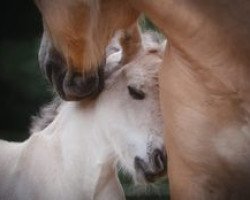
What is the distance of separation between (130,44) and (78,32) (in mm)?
436

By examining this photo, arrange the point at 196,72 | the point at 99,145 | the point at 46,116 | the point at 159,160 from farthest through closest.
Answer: the point at 46,116 → the point at 99,145 → the point at 159,160 → the point at 196,72

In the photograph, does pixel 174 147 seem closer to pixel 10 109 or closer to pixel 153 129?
pixel 153 129

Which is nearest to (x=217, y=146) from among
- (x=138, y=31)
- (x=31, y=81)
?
(x=138, y=31)

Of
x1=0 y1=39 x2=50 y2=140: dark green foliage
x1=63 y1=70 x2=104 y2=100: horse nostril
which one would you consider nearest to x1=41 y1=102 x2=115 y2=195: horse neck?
x1=63 y1=70 x2=104 y2=100: horse nostril

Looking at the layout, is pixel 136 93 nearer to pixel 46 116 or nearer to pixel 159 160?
pixel 159 160

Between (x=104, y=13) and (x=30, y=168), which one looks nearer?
(x=104, y=13)

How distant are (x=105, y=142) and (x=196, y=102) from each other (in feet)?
2.13

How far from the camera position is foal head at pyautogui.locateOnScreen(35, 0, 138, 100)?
1162 mm

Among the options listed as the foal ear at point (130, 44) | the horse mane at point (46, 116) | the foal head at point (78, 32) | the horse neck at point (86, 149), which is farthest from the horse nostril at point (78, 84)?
the horse mane at point (46, 116)

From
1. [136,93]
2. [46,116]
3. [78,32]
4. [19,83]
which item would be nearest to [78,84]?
[78,32]

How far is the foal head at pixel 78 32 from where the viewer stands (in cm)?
116

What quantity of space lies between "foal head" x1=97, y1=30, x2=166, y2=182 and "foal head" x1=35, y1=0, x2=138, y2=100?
0.32 metres

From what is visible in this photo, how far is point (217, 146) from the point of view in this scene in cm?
113

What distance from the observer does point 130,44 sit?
1632 mm
